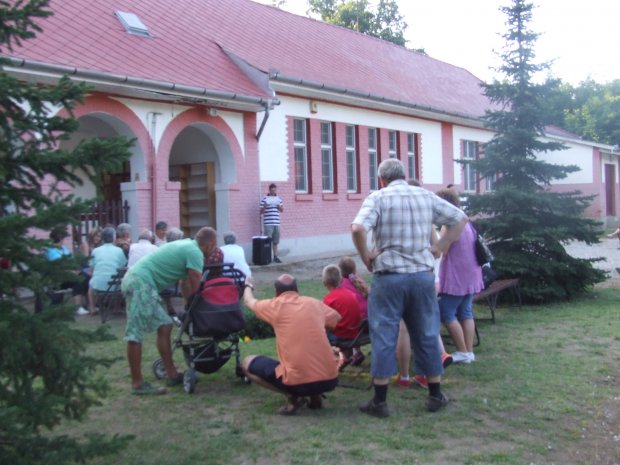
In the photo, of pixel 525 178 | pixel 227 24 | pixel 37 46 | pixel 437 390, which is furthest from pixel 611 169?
pixel 437 390

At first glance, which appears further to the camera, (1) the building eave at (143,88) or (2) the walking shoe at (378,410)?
(1) the building eave at (143,88)

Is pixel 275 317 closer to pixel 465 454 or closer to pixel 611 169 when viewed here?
pixel 465 454

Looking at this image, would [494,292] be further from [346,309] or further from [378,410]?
[378,410]

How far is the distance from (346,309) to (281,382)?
1.37 m

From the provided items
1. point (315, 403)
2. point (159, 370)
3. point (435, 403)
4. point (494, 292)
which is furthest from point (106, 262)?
point (435, 403)

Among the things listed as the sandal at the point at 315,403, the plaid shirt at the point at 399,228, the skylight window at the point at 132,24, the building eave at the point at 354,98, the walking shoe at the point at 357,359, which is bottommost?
the sandal at the point at 315,403

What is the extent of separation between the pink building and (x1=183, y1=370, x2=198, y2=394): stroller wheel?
672 cm

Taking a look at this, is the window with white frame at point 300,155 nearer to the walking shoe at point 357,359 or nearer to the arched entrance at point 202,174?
the arched entrance at point 202,174

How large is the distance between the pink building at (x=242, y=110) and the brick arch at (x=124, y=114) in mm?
23

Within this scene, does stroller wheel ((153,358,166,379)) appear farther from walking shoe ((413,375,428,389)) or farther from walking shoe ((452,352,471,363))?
walking shoe ((452,352,471,363))

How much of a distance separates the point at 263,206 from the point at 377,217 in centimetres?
1175

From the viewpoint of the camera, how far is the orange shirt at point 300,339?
5.40 meters

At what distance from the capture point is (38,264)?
3549 millimetres

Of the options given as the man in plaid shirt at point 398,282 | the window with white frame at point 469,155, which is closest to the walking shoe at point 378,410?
the man in plaid shirt at point 398,282
